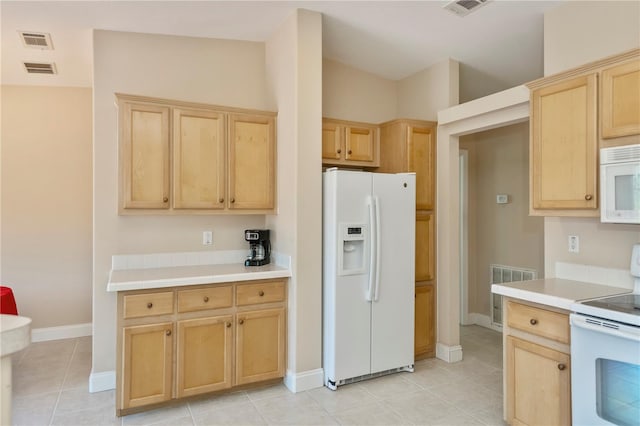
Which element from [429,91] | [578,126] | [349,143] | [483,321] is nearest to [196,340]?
[349,143]

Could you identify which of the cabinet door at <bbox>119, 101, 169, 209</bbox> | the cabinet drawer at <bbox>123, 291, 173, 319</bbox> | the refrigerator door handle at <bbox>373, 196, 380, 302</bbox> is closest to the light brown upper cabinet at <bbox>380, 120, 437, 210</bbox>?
the refrigerator door handle at <bbox>373, 196, 380, 302</bbox>

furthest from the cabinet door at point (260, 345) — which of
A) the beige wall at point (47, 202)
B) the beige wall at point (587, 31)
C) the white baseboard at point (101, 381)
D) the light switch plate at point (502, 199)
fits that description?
the light switch plate at point (502, 199)

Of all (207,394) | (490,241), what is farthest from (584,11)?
(207,394)

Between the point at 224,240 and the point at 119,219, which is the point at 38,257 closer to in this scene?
the point at 119,219

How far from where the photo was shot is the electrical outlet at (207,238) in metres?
3.62

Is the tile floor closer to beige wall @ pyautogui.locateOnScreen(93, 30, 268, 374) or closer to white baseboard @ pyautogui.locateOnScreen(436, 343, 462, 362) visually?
A: white baseboard @ pyautogui.locateOnScreen(436, 343, 462, 362)

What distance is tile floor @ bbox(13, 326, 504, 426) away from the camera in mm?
2766

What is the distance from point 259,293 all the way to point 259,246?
526 mm

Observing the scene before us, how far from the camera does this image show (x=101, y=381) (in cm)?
324

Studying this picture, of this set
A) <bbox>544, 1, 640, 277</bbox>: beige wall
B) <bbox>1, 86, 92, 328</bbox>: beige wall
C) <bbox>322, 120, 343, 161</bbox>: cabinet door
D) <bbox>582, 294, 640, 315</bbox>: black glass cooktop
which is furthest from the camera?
<bbox>1, 86, 92, 328</bbox>: beige wall

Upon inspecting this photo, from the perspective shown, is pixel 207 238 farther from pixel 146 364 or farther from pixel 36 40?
pixel 36 40

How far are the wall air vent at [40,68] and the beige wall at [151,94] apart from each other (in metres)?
1.00

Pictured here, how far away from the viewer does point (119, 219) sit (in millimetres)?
3338

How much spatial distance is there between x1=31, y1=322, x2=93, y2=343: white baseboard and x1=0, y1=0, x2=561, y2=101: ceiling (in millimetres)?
2655
